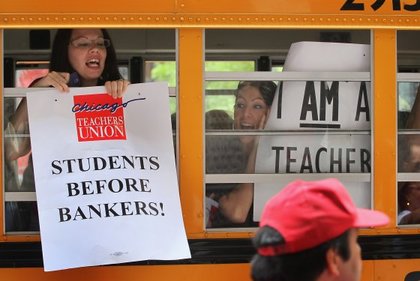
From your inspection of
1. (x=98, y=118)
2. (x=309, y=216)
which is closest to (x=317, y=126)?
(x=98, y=118)

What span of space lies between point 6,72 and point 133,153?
26.2 inches

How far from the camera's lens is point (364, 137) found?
354 centimetres

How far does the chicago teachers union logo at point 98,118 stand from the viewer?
336 centimetres

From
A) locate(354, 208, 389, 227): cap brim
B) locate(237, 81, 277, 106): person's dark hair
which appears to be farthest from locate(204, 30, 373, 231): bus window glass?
locate(354, 208, 389, 227): cap brim

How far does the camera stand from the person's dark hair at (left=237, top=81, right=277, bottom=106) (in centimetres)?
348

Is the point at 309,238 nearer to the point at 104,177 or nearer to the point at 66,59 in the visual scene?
the point at 104,177

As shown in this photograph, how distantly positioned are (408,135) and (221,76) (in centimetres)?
92

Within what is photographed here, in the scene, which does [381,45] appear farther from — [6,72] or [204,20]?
[6,72]

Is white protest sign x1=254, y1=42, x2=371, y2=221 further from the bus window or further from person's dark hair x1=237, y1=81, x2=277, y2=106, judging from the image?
the bus window

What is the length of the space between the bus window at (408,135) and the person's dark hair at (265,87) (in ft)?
1.91

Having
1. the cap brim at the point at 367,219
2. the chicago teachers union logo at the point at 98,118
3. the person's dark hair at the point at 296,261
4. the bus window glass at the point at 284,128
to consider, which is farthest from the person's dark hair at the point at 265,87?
the person's dark hair at the point at 296,261

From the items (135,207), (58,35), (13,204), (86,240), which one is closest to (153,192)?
(135,207)

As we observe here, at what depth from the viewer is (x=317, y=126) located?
3539 millimetres

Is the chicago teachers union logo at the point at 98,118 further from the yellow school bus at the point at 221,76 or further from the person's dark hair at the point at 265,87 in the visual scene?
the person's dark hair at the point at 265,87
